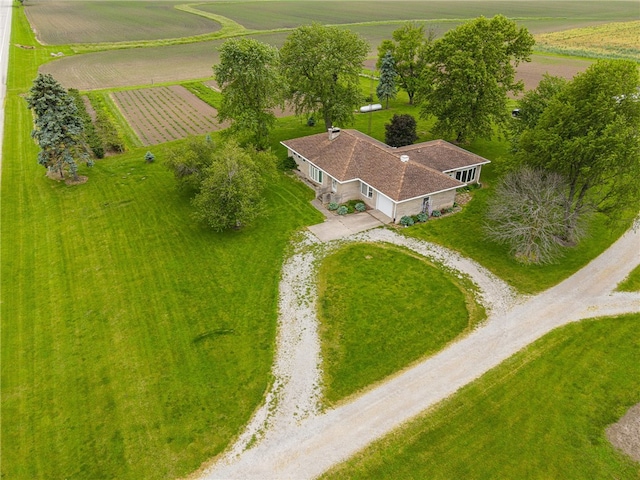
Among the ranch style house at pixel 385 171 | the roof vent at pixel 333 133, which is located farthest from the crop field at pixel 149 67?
the ranch style house at pixel 385 171

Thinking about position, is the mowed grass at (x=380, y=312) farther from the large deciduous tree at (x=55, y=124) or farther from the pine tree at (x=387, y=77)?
the pine tree at (x=387, y=77)

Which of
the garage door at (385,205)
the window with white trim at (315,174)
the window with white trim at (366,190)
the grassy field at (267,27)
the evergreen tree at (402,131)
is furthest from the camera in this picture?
the grassy field at (267,27)

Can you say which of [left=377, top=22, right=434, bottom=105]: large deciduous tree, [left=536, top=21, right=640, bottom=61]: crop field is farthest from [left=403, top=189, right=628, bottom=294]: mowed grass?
[left=536, top=21, right=640, bottom=61]: crop field

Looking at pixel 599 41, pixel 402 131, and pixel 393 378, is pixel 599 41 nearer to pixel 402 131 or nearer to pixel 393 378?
pixel 402 131

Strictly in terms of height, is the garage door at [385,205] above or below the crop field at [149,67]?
below

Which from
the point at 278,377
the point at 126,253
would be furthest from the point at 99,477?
the point at 126,253

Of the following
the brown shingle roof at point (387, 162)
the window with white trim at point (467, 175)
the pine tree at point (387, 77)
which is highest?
the pine tree at point (387, 77)

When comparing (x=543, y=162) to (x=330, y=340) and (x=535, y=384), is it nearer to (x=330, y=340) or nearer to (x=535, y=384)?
(x=535, y=384)
